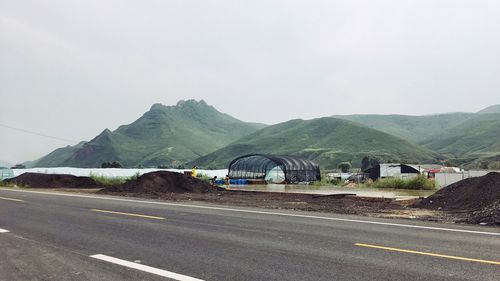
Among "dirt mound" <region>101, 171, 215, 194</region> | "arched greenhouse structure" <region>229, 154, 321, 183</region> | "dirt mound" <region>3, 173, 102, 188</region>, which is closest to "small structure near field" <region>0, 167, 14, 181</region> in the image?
"dirt mound" <region>3, 173, 102, 188</region>

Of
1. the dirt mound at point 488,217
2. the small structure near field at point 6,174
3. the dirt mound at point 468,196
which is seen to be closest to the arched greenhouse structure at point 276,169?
the small structure near field at point 6,174

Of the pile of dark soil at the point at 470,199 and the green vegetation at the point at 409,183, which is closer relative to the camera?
the pile of dark soil at the point at 470,199

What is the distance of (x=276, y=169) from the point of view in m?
50.9

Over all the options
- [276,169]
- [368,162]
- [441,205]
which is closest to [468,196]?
[441,205]

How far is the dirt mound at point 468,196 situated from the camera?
16.4 meters

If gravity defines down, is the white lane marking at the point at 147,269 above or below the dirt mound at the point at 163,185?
below

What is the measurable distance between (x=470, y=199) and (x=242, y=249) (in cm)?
1325

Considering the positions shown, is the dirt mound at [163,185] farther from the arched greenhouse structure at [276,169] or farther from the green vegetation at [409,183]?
the arched greenhouse structure at [276,169]

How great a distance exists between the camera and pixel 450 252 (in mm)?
7746

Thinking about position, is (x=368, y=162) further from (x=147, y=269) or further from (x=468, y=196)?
(x=147, y=269)

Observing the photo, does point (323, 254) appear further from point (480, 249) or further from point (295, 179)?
point (295, 179)

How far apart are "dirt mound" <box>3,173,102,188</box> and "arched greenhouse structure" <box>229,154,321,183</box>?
19.9 meters

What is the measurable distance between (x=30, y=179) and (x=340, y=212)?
3731cm

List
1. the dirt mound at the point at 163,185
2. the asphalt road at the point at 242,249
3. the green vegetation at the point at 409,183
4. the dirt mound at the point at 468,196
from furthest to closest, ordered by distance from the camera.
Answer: the green vegetation at the point at 409,183 → the dirt mound at the point at 163,185 → the dirt mound at the point at 468,196 → the asphalt road at the point at 242,249
